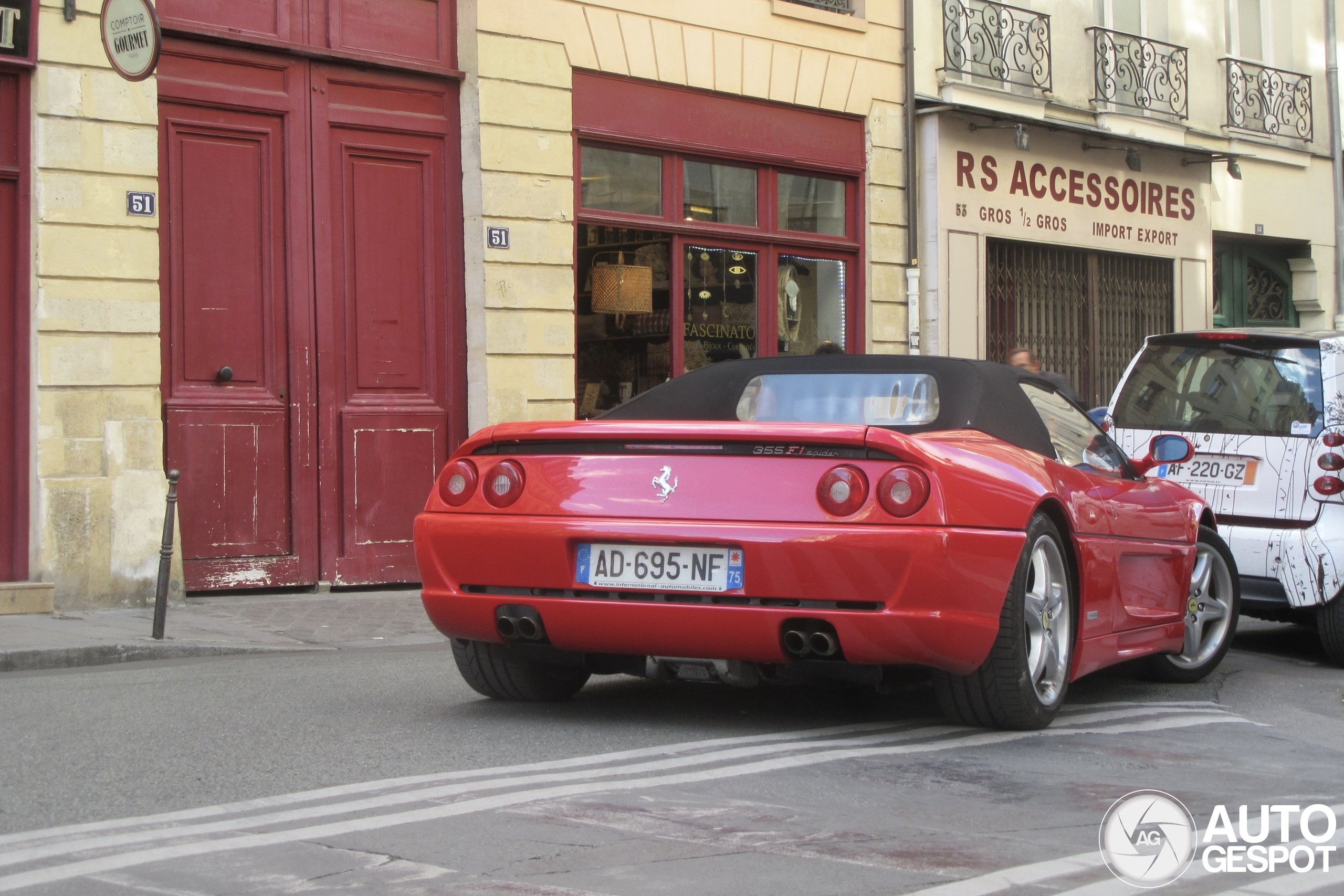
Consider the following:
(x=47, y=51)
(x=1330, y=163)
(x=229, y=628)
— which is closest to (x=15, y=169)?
(x=47, y=51)

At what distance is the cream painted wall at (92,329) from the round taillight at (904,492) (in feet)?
22.5

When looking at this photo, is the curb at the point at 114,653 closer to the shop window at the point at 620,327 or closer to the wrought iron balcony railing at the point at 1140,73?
the shop window at the point at 620,327

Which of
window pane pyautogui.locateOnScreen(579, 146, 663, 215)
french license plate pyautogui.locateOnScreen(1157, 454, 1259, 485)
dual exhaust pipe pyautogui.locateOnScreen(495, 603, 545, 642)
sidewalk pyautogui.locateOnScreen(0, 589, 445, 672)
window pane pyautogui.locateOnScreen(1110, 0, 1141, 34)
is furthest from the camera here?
window pane pyautogui.locateOnScreen(1110, 0, 1141, 34)

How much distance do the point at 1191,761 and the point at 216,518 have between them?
308 inches

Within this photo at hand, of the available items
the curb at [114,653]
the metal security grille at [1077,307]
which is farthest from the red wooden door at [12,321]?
the metal security grille at [1077,307]

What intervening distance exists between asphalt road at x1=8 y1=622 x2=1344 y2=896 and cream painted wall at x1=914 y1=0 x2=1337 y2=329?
1142cm

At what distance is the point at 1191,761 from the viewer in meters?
5.35

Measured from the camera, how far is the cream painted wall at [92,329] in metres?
10.6

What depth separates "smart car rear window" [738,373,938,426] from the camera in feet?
19.8

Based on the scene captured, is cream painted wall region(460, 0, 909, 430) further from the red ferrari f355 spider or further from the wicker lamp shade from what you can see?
the red ferrari f355 spider

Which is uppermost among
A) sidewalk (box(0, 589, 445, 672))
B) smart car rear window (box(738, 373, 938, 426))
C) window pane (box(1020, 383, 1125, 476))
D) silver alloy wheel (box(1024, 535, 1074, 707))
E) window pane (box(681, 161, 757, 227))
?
window pane (box(681, 161, 757, 227))

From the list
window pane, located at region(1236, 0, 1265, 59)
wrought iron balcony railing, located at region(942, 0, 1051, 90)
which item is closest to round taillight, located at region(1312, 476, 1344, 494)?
wrought iron balcony railing, located at region(942, 0, 1051, 90)

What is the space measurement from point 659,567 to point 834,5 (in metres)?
11.9

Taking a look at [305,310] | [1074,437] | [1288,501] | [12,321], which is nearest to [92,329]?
[12,321]
